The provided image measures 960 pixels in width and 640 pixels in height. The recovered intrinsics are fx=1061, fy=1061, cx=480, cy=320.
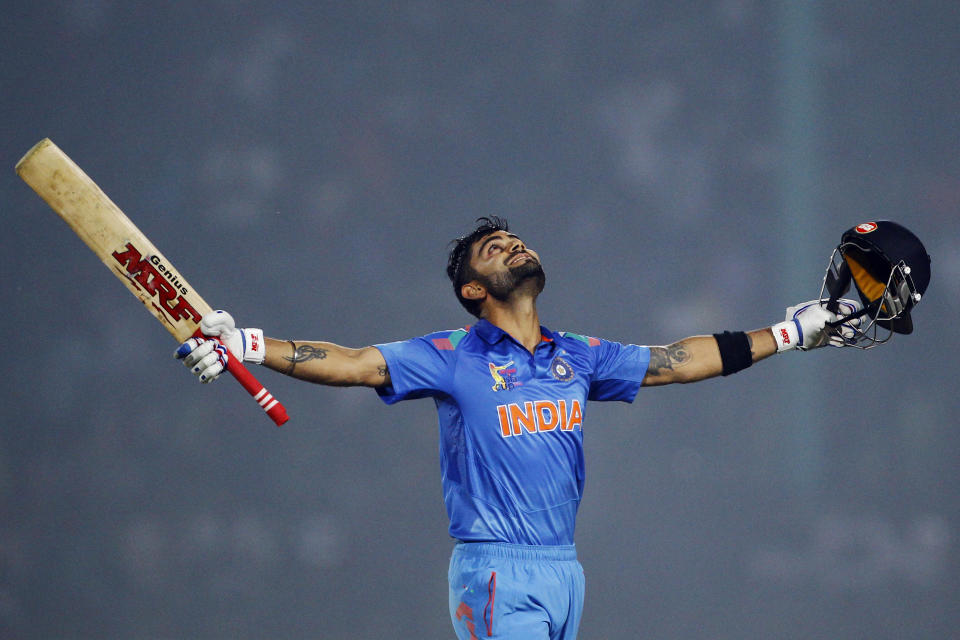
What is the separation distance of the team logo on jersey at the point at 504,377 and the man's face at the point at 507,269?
0.78 ft

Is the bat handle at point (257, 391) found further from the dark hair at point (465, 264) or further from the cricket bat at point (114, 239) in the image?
the dark hair at point (465, 264)

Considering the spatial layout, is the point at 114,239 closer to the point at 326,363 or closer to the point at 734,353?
the point at 326,363

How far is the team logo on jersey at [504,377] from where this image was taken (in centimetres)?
312

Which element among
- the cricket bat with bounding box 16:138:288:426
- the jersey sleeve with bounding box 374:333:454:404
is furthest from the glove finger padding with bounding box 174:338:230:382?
the jersey sleeve with bounding box 374:333:454:404

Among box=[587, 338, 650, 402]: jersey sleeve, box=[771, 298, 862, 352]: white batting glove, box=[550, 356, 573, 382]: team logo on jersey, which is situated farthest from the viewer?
box=[771, 298, 862, 352]: white batting glove

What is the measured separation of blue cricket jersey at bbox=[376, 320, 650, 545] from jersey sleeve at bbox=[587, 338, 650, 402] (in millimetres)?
129

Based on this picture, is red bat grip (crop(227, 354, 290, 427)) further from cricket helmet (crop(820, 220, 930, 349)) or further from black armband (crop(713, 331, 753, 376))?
cricket helmet (crop(820, 220, 930, 349))

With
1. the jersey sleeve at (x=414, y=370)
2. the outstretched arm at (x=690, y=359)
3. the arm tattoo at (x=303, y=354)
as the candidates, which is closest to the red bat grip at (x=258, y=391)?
the arm tattoo at (x=303, y=354)

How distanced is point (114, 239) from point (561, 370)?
4.45ft

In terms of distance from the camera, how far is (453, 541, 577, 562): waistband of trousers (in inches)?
118

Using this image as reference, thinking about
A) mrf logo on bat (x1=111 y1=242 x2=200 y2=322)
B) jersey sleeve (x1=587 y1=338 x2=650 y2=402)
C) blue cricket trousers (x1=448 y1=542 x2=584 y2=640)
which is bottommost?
blue cricket trousers (x1=448 y1=542 x2=584 y2=640)

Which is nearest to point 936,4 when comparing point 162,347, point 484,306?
point 484,306

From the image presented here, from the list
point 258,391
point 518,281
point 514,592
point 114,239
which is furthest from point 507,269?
point 114,239

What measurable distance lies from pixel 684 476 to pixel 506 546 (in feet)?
8.46
